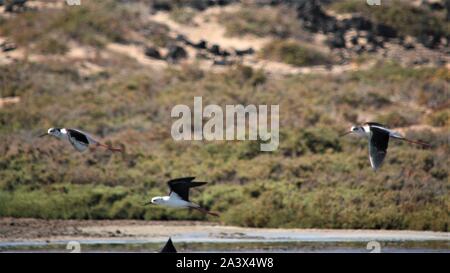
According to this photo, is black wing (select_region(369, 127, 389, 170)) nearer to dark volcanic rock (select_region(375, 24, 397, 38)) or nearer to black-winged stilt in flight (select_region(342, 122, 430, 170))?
black-winged stilt in flight (select_region(342, 122, 430, 170))

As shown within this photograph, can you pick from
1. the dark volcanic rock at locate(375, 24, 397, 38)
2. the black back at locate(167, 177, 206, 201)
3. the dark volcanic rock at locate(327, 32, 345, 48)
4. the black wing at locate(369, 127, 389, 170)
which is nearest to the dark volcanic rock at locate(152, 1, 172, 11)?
the dark volcanic rock at locate(327, 32, 345, 48)

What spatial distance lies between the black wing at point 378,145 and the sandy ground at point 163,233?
2.99 meters

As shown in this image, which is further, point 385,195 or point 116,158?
point 116,158

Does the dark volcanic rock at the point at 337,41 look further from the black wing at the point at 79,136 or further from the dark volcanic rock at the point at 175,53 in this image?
the black wing at the point at 79,136

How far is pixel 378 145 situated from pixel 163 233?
5145 millimetres

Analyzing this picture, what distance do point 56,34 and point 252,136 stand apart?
11.5 metres

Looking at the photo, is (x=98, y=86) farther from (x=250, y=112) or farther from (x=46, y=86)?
(x=250, y=112)

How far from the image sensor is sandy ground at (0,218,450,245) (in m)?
20.3

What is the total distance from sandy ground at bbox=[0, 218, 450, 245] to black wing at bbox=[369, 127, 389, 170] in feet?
9.80

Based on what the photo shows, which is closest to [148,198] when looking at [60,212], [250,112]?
[60,212]

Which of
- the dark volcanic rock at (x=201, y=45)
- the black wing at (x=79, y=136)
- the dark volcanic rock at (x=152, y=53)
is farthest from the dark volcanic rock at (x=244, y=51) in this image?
the black wing at (x=79, y=136)

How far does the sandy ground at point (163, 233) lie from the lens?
66.5 ft
